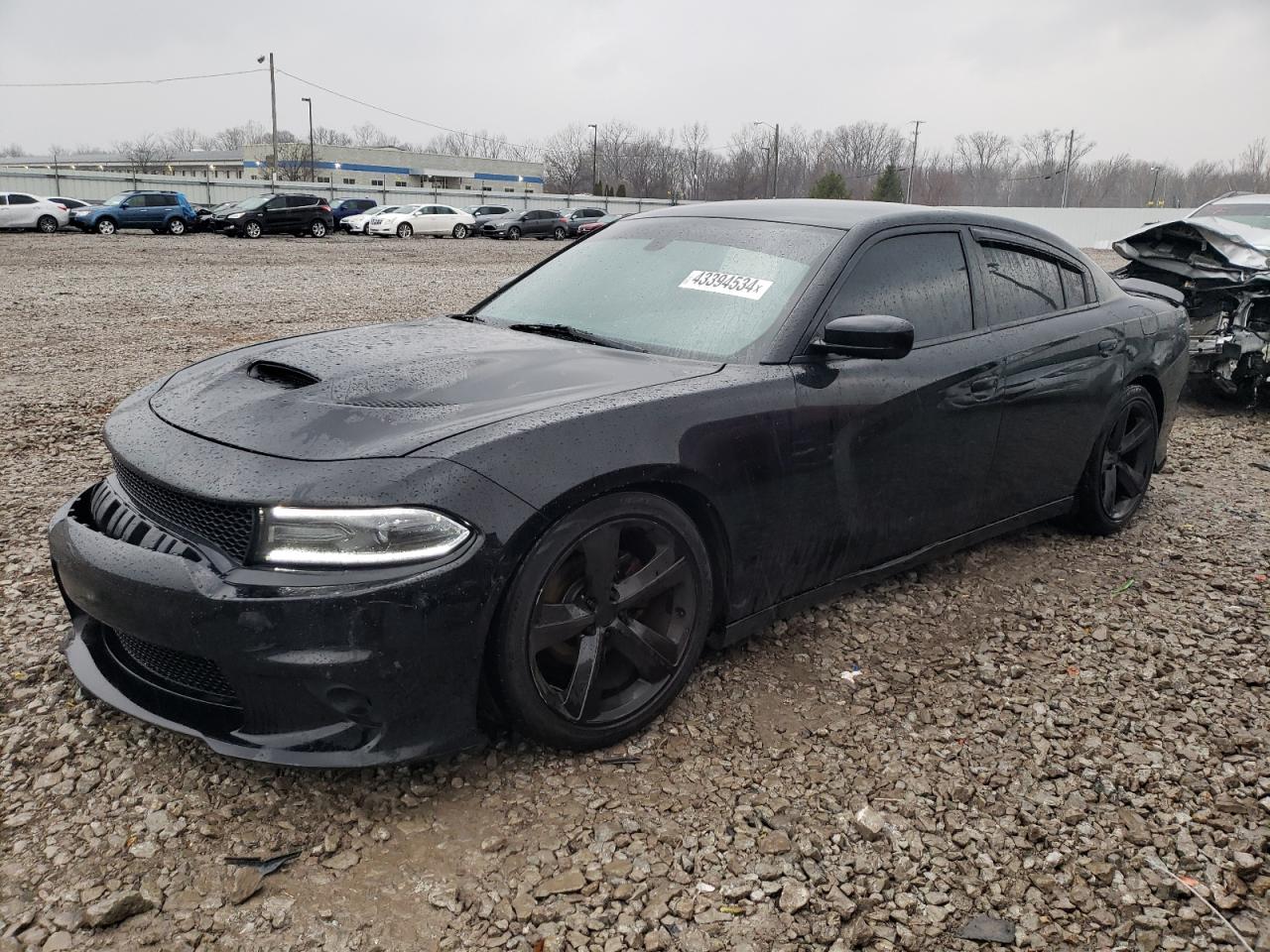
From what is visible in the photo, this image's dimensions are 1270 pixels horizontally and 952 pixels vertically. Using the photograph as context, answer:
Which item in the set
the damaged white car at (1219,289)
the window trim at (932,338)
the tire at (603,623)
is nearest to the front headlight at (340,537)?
the tire at (603,623)

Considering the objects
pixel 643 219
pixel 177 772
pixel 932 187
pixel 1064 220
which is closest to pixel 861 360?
pixel 643 219

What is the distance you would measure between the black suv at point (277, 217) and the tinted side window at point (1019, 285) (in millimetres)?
28415

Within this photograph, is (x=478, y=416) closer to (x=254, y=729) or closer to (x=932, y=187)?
(x=254, y=729)

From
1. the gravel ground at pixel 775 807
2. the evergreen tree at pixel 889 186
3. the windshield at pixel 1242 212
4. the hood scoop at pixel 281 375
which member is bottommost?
the gravel ground at pixel 775 807

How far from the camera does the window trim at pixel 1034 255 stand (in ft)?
12.4

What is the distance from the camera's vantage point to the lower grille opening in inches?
92.1

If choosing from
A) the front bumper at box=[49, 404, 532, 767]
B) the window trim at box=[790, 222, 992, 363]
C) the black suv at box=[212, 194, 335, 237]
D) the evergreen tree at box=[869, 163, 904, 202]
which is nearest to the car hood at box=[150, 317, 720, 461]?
the front bumper at box=[49, 404, 532, 767]

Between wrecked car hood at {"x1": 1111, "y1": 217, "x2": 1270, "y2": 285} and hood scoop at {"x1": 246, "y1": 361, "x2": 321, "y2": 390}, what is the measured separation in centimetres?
A: 732

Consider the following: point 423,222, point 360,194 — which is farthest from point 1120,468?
point 360,194

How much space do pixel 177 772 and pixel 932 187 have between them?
103404 millimetres

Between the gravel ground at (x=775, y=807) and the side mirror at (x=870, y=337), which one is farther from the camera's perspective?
the side mirror at (x=870, y=337)

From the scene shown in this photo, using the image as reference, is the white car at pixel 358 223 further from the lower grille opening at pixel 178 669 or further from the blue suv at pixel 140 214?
the lower grille opening at pixel 178 669

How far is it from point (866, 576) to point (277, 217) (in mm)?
29467

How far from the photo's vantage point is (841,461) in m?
3.08
